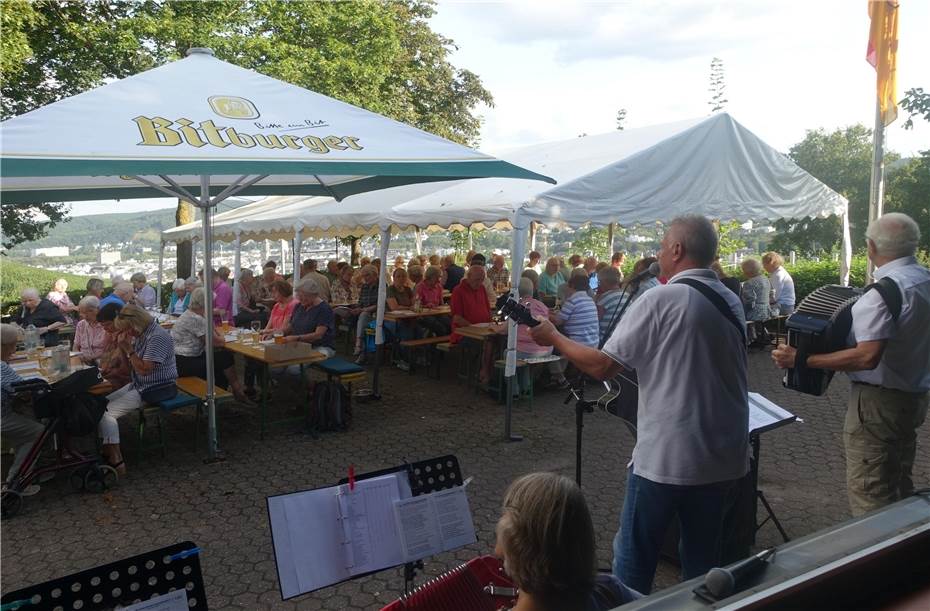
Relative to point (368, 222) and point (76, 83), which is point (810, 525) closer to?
point (368, 222)

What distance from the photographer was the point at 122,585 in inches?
64.8

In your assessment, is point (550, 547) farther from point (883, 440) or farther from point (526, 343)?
point (526, 343)

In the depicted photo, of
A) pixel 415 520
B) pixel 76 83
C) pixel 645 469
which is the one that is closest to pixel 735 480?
pixel 645 469

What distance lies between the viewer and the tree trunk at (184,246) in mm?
18281

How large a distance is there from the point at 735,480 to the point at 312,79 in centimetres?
1579

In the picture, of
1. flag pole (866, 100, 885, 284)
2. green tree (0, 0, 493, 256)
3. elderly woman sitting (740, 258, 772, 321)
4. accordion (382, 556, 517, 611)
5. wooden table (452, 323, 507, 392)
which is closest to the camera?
accordion (382, 556, 517, 611)

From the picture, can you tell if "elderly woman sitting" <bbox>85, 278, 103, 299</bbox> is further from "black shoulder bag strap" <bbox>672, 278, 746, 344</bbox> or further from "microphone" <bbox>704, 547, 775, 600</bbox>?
"microphone" <bbox>704, 547, 775, 600</bbox>

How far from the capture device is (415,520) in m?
2.27

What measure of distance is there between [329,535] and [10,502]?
3566mm

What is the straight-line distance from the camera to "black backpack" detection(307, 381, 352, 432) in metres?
6.17

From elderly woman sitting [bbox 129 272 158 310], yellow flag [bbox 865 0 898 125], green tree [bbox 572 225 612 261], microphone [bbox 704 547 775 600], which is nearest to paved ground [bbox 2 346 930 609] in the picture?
microphone [bbox 704 547 775 600]

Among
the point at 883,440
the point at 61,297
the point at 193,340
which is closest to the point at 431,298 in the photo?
the point at 193,340

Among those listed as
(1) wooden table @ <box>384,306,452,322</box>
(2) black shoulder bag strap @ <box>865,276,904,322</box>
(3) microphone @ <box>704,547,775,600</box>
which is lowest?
(1) wooden table @ <box>384,306,452,322</box>

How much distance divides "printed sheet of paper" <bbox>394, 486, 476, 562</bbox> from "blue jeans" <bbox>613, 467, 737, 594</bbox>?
0.60 m
